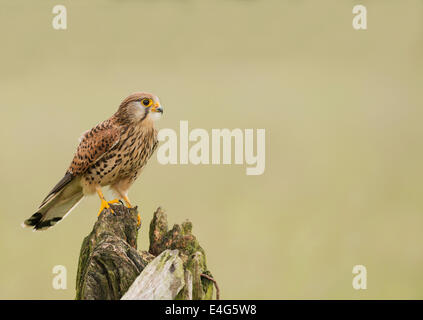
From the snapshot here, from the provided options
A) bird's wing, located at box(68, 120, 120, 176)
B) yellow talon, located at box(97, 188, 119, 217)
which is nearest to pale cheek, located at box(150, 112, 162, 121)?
bird's wing, located at box(68, 120, 120, 176)

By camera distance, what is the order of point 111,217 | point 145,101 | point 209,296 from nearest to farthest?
point 209,296 → point 111,217 → point 145,101

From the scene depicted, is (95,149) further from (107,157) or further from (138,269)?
(138,269)

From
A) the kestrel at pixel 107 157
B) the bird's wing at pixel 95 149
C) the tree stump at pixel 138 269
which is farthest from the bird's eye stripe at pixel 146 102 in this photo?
the tree stump at pixel 138 269

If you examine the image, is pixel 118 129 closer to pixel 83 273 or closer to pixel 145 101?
pixel 145 101

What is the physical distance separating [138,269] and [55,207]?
5.77ft

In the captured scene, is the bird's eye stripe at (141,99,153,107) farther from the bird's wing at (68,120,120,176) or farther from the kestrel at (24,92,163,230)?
the bird's wing at (68,120,120,176)

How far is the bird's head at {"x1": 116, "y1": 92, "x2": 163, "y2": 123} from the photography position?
4.24 meters

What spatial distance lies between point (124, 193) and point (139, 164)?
0.27 meters

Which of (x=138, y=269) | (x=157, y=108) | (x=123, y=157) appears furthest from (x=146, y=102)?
(x=138, y=269)

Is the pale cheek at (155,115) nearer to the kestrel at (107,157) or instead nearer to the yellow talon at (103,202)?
the kestrel at (107,157)

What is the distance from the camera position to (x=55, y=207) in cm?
437

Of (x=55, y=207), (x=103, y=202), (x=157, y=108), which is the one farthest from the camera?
(x=55, y=207)
